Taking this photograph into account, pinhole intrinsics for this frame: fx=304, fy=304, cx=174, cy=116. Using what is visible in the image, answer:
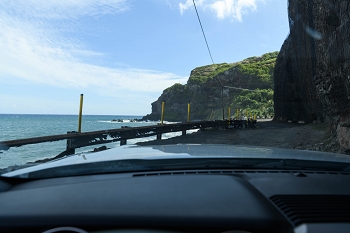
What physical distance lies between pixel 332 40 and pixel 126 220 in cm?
899

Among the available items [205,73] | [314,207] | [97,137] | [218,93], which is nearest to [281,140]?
[97,137]

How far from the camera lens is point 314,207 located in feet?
5.59

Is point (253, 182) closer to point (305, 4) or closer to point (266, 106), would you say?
point (305, 4)

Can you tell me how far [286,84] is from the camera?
38.5 metres

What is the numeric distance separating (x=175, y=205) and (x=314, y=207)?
780 millimetres

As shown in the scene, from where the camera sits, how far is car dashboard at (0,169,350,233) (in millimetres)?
1562

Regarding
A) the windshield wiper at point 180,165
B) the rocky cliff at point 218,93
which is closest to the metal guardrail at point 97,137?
the windshield wiper at point 180,165

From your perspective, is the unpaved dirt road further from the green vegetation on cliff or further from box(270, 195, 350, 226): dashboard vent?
the green vegetation on cliff

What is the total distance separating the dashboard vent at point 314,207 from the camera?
159 cm

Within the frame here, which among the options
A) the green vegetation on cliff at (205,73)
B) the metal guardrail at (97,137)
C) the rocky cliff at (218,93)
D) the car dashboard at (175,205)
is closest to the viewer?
the car dashboard at (175,205)

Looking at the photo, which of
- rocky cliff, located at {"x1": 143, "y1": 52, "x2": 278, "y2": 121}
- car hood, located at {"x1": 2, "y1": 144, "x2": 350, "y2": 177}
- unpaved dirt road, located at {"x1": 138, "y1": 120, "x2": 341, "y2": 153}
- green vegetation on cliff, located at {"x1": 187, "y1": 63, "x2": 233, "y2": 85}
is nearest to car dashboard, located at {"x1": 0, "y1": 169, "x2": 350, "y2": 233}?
car hood, located at {"x1": 2, "y1": 144, "x2": 350, "y2": 177}

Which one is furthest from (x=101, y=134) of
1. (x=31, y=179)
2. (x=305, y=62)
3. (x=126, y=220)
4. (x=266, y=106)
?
(x=266, y=106)

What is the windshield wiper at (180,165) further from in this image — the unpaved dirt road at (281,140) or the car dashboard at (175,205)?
the unpaved dirt road at (281,140)

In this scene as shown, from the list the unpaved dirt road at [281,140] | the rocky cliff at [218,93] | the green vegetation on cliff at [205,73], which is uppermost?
the green vegetation on cliff at [205,73]
